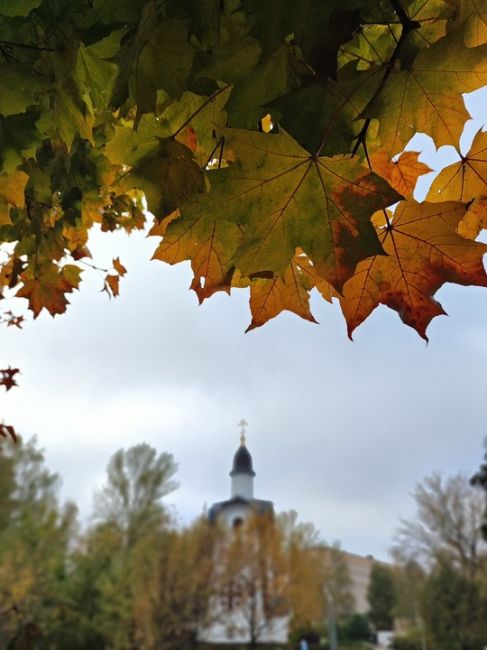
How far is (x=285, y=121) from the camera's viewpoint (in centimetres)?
54

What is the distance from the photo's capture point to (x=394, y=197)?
1.74 feet

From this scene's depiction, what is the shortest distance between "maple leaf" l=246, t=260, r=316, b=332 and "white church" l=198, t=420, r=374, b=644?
20.9m

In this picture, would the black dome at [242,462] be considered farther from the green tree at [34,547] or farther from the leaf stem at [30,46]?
the leaf stem at [30,46]

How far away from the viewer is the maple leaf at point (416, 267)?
0.62m

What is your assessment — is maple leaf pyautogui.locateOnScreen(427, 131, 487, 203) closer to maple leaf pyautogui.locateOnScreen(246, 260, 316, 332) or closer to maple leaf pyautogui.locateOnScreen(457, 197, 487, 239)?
maple leaf pyautogui.locateOnScreen(457, 197, 487, 239)

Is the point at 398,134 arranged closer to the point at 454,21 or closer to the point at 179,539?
the point at 454,21

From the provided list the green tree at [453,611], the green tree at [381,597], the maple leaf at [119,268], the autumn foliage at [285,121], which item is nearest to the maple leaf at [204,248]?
the autumn foliage at [285,121]

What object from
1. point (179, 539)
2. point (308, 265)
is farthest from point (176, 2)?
point (179, 539)

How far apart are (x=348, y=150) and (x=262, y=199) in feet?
0.36

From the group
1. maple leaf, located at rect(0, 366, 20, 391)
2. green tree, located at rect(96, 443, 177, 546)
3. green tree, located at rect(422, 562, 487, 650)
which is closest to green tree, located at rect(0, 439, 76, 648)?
green tree, located at rect(96, 443, 177, 546)

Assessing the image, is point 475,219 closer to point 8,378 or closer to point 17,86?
point 17,86

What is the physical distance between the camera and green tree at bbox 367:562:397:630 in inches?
1396

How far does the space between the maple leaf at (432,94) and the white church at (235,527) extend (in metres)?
21.2

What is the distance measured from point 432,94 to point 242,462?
121ft
